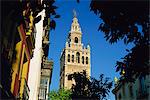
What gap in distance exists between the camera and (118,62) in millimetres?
8094

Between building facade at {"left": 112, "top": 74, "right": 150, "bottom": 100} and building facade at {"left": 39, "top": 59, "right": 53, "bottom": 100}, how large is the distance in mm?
6288

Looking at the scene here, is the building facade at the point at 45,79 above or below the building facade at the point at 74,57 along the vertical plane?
below

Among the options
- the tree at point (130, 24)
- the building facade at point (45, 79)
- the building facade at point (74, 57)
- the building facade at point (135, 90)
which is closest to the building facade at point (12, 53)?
the tree at point (130, 24)

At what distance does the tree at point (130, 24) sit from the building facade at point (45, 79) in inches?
586

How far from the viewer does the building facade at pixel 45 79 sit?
21.8 m

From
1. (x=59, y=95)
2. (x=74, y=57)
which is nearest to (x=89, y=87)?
(x=59, y=95)

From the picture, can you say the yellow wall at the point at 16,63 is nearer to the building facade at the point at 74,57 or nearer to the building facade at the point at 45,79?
the building facade at the point at 45,79

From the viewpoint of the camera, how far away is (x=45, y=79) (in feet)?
75.8

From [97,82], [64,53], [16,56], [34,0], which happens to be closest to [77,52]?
[64,53]

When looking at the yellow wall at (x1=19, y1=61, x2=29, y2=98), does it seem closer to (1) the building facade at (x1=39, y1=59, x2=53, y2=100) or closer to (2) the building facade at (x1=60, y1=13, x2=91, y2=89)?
(1) the building facade at (x1=39, y1=59, x2=53, y2=100)

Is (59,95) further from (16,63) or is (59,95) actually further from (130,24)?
(130,24)

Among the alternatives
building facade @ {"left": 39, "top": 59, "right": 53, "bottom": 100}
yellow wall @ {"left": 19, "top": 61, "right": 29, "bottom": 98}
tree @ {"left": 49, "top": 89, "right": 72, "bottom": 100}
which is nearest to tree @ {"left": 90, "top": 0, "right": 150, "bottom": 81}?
yellow wall @ {"left": 19, "top": 61, "right": 29, "bottom": 98}

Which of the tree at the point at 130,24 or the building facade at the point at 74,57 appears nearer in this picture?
the tree at the point at 130,24

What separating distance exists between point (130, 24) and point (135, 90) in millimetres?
21943
